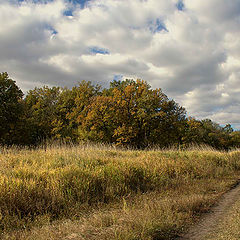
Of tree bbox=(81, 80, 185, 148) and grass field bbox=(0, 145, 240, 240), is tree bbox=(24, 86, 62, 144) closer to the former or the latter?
tree bbox=(81, 80, 185, 148)

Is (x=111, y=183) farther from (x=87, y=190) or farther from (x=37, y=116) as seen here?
(x=37, y=116)

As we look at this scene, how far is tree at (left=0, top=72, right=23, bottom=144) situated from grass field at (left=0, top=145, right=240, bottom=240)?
22958 millimetres

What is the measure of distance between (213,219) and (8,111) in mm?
31412

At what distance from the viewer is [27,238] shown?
14.6 ft

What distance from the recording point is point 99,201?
24.8 ft

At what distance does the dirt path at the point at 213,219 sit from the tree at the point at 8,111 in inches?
1167

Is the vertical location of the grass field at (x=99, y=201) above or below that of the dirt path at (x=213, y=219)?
above

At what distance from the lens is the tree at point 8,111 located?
30.7 metres

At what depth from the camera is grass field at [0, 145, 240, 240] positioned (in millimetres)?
4840

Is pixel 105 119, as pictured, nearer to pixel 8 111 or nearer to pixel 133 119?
pixel 133 119

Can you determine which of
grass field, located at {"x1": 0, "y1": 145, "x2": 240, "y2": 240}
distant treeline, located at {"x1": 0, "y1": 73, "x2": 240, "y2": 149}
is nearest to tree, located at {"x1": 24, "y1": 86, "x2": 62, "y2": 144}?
distant treeline, located at {"x1": 0, "y1": 73, "x2": 240, "y2": 149}

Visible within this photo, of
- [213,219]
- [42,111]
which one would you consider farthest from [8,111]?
[213,219]

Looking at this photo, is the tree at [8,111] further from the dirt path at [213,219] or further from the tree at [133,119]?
the dirt path at [213,219]


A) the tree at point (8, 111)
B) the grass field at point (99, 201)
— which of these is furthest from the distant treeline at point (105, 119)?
the grass field at point (99, 201)
